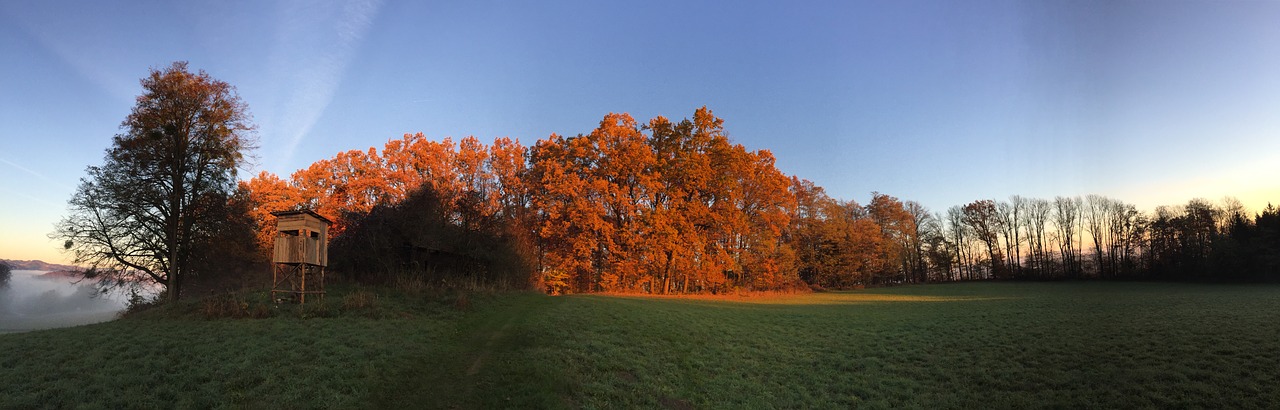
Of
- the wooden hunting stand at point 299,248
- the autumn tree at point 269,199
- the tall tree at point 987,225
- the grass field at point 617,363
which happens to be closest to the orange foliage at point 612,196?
the autumn tree at point 269,199

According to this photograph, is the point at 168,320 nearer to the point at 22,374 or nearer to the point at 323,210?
the point at 22,374

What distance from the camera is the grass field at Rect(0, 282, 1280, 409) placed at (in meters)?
8.71

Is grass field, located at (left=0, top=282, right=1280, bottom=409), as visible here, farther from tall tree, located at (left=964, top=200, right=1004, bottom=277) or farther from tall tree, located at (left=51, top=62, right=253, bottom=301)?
tall tree, located at (left=964, top=200, right=1004, bottom=277)

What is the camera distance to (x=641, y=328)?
15812 mm

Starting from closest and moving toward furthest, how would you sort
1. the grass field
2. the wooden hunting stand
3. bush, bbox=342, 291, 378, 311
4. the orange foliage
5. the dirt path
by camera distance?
the grass field
the dirt path
bush, bbox=342, 291, 378, 311
the wooden hunting stand
the orange foliage

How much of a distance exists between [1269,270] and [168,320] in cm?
7538

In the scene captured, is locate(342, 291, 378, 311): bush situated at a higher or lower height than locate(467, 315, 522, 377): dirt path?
higher

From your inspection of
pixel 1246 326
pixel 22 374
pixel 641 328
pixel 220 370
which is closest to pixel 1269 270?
pixel 1246 326

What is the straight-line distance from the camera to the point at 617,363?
11289mm

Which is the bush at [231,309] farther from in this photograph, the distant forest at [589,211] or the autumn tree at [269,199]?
the autumn tree at [269,199]

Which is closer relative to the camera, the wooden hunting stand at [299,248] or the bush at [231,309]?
the bush at [231,309]

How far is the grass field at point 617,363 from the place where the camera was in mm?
8711

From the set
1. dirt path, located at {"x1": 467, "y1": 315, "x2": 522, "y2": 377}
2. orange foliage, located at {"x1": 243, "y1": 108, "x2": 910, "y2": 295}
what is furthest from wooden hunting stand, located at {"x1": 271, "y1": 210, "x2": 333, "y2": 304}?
orange foliage, located at {"x1": 243, "y1": 108, "x2": 910, "y2": 295}

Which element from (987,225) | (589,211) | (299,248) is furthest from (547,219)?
(987,225)
